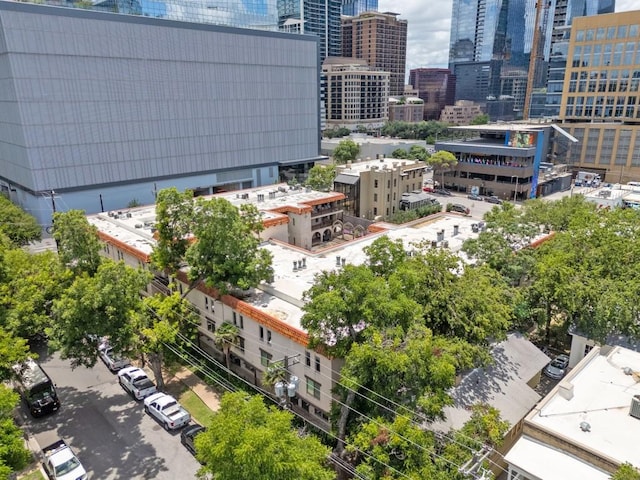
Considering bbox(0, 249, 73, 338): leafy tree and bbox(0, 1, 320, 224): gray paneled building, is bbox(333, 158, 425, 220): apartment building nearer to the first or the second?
bbox(0, 1, 320, 224): gray paneled building

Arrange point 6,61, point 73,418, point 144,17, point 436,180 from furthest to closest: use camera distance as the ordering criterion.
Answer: point 436,180 → point 144,17 → point 6,61 → point 73,418

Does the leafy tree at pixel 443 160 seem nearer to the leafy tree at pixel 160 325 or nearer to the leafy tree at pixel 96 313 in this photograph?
the leafy tree at pixel 160 325

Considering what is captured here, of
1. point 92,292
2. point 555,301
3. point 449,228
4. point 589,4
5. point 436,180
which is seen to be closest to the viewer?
point 92,292

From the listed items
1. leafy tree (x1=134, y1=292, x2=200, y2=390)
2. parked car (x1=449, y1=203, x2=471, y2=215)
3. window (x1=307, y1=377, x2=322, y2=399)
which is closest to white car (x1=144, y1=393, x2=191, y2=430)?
leafy tree (x1=134, y1=292, x2=200, y2=390)

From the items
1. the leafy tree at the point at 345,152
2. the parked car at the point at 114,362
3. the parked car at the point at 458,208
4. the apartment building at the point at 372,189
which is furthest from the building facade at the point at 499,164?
the parked car at the point at 114,362

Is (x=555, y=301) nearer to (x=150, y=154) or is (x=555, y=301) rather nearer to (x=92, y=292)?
(x=92, y=292)

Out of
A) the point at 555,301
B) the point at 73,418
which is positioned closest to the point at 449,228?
the point at 555,301

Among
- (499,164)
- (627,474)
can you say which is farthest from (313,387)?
(499,164)
